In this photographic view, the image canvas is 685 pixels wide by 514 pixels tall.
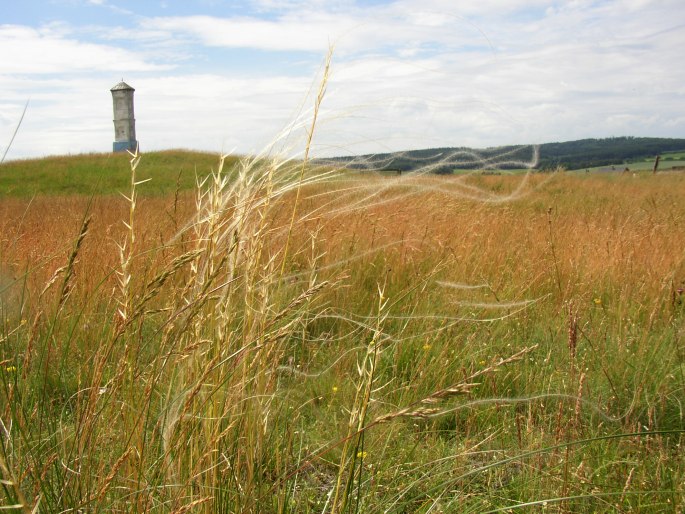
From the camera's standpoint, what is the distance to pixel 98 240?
459 centimetres

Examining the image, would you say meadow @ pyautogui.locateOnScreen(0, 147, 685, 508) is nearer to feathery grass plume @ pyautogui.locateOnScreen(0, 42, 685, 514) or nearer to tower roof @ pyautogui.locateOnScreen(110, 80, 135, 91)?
feathery grass plume @ pyautogui.locateOnScreen(0, 42, 685, 514)

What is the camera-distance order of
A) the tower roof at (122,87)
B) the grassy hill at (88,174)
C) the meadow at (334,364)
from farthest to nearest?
the tower roof at (122,87) → the grassy hill at (88,174) → the meadow at (334,364)

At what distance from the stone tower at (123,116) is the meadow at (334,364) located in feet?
94.3

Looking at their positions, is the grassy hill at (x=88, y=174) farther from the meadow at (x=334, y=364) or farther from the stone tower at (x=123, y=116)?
the meadow at (x=334, y=364)

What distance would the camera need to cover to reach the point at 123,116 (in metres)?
31.5

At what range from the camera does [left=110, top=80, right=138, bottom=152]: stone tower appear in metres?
31.1

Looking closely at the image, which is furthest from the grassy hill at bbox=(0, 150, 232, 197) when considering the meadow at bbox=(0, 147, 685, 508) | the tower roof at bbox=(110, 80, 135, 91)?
the meadow at bbox=(0, 147, 685, 508)

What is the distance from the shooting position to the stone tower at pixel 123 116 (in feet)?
102

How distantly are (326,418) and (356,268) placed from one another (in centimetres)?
177

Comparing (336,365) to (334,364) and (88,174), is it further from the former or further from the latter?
(88,174)

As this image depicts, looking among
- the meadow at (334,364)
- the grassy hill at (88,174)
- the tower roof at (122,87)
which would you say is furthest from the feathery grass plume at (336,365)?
the tower roof at (122,87)

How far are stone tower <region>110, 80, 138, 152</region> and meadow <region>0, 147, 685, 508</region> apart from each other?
28.7 metres

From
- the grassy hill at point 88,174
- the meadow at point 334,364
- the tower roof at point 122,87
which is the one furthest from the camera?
the tower roof at point 122,87

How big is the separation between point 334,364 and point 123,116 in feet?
107
